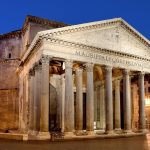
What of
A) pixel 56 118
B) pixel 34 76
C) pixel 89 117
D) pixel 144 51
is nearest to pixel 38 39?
pixel 34 76

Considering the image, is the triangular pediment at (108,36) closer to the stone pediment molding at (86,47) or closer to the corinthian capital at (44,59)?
the stone pediment molding at (86,47)

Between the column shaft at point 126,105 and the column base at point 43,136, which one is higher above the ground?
the column shaft at point 126,105

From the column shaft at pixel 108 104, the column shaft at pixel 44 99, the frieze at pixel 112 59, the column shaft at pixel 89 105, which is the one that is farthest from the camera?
the column shaft at pixel 108 104

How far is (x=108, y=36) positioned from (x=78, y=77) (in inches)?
161

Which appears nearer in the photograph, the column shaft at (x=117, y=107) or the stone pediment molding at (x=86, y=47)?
the stone pediment molding at (x=86, y=47)

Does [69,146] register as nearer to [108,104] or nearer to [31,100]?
[108,104]

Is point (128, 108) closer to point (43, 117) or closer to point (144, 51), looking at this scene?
point (144, 51)

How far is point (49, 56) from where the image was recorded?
707 inches

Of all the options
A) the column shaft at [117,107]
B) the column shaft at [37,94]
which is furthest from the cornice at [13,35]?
the column shaft at [117,107]

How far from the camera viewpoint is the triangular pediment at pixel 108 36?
19155mm

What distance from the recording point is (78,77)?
20.6 metres

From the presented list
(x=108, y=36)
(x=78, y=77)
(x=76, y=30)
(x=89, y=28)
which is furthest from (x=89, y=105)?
(x=108, y=36)

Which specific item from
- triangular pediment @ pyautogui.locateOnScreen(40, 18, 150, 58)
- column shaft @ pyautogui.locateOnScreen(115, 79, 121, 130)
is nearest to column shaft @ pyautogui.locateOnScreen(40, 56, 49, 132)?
triangular pediment @ pyautogui.locateOnScreen(40, 18, 150, 58)

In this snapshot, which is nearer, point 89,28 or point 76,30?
point 76,30
